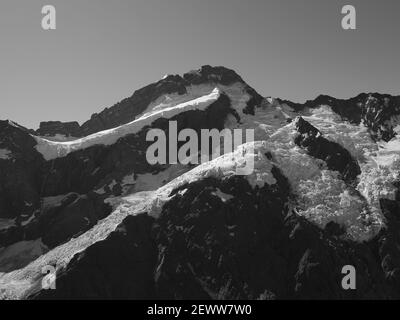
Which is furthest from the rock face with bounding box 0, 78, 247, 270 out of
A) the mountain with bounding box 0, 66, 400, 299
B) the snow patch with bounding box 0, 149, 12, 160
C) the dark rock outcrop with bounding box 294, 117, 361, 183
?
the dark rock outcrop with bounding box 294, 117, 361, 183

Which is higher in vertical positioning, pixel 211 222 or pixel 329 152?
pixel 329 152

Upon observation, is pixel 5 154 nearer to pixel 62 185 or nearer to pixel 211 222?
pixel 62 185

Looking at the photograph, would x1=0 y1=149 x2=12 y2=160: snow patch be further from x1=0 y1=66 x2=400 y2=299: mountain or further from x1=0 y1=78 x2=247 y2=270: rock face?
x1=0 y1=78 x2=247 y2=270: rock face

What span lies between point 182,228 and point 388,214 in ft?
176

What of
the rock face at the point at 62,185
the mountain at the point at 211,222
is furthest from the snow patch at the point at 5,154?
the rock face at the point at 62,185

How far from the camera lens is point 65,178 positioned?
19525 cm

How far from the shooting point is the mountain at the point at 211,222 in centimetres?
14600

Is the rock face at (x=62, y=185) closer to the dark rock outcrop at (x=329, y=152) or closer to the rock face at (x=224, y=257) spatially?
the rock face at (x=224, y=257)

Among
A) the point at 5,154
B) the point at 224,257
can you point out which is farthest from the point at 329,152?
the point at 5,154

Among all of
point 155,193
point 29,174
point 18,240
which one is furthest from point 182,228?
point 29,174

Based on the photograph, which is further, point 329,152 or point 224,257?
point 329,152

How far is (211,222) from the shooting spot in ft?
516

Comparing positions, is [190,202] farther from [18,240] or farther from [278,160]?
[18,240]
